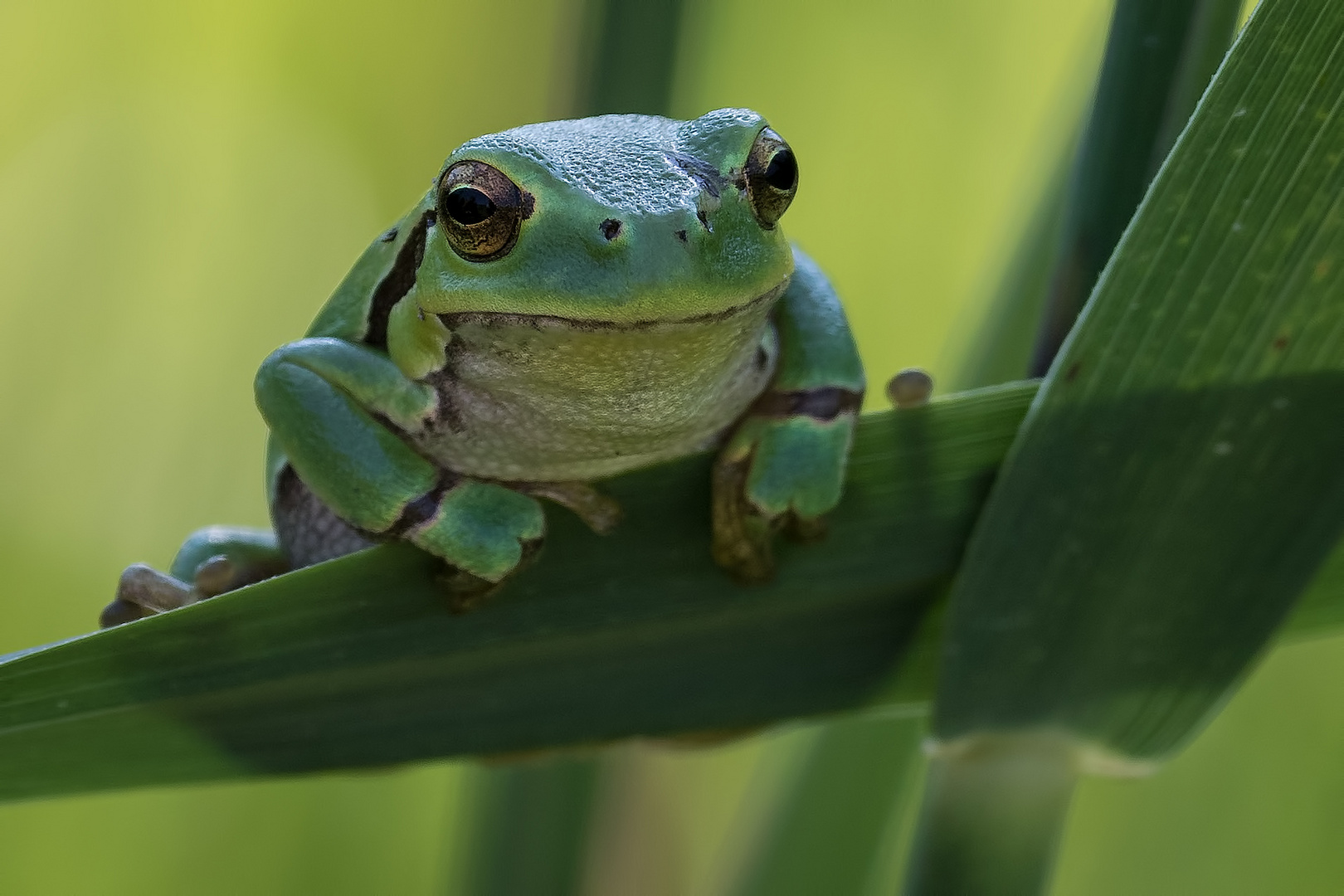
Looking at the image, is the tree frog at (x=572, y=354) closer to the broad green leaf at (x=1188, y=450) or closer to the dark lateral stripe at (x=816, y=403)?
the dark lateral stripe at (x=816, y=403)

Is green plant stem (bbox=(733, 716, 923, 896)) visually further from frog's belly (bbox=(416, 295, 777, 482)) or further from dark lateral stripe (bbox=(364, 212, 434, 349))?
dark lateral stripe (bbox=(364, 212, 434, 349))

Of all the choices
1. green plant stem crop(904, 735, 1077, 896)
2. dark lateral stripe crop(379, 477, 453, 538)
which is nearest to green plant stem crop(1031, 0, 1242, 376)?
green plant stem crop(904, 735, 1077, 896)

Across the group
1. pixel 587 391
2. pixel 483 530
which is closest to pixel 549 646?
pixel 483 530

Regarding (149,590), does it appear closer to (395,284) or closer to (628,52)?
(395,284)

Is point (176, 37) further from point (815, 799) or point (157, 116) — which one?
point (815, 799)

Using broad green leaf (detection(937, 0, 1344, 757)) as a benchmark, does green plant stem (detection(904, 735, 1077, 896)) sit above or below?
below

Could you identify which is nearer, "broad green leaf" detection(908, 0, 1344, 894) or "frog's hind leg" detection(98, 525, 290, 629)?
"broad green leaf" detection(908, 0, 1344, 894)

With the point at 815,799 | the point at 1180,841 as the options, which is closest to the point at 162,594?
the point at 815,799

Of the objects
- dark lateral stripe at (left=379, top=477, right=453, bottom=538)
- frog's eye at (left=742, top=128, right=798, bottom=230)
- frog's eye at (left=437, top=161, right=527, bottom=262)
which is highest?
frog's eye at (left=742, top=128, right=798, bottom=230)
